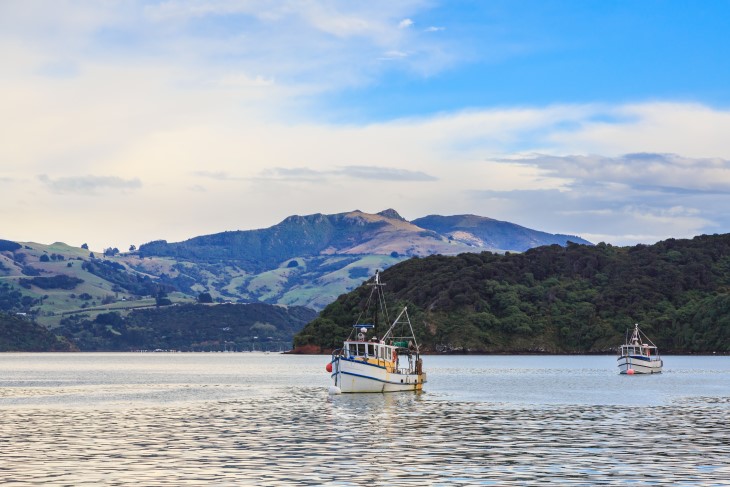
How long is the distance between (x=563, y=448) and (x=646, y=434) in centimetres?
1239

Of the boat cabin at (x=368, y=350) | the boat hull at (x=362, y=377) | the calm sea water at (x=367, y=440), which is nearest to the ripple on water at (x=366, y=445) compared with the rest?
the calm sea water at (x=367, y=440)

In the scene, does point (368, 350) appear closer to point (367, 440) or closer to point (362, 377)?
point (362, 377)

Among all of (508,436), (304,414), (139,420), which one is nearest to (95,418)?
(139,420)

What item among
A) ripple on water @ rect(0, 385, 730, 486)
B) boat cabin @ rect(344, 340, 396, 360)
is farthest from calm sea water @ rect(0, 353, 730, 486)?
boat cabin @ rect(344, 340, 396, 360)

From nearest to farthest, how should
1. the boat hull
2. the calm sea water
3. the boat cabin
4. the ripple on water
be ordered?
the ripple on water < the calm sea water < the boat hull < the boat cabin

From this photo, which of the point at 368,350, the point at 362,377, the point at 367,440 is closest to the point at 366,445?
the point at 367,440

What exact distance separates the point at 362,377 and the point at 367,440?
182 feet

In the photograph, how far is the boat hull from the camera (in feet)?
424

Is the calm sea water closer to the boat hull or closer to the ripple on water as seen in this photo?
the ripple on water

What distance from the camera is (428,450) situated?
6762 centimetres

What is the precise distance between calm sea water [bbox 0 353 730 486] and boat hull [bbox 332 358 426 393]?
8.00 ft

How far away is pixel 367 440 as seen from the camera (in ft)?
243

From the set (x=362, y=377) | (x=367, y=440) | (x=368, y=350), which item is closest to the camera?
(x=367, y=440)

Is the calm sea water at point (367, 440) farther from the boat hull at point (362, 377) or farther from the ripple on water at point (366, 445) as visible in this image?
the boat hull at point (362, 377)
